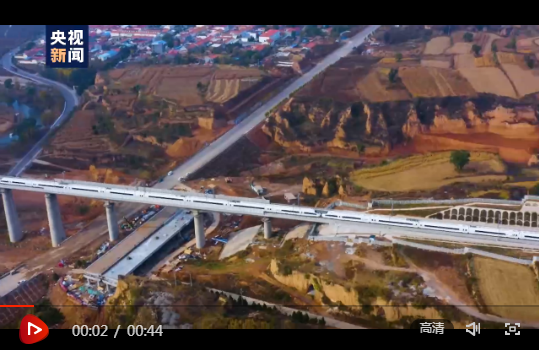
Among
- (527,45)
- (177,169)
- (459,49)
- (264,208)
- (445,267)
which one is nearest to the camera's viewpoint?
(445,267)

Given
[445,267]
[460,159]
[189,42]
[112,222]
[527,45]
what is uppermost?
[527,45]

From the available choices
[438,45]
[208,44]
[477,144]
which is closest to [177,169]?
[477,144]

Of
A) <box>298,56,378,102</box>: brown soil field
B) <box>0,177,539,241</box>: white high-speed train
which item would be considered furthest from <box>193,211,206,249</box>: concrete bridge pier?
<box>298,56,378,102</box>: brown soil field

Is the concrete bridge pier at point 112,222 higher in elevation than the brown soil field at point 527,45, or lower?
lower

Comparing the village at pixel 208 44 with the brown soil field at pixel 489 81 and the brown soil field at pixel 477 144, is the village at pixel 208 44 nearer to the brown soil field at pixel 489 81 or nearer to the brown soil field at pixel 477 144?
the brown soil field at pixel 489 81

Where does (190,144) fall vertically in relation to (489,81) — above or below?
below

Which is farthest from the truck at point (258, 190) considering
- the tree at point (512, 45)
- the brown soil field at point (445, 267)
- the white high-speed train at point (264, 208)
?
the tree at point (512, 45)

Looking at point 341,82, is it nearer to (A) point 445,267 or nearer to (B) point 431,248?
(B) point 431,248
